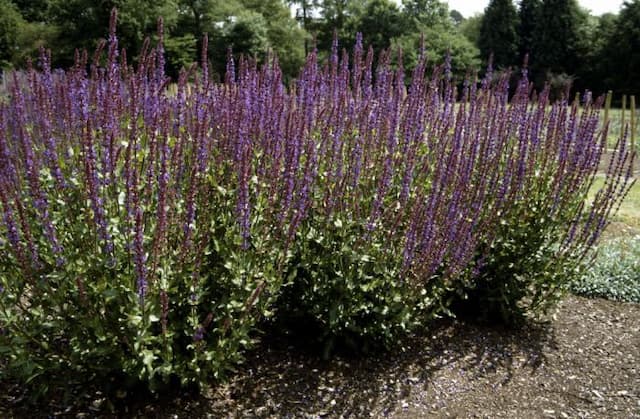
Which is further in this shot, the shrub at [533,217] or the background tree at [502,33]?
the background tree at [502,33]

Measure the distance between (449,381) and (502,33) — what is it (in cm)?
4882

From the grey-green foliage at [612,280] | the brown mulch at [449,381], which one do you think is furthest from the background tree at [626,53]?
the brown mulch at [449,381]

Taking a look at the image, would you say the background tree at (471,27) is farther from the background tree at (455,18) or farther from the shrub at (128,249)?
the shrub at (128,249)

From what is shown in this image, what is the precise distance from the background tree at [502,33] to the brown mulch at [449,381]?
45.6m

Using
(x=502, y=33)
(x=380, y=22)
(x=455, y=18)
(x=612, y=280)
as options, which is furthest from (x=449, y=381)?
(x=455, y=18)

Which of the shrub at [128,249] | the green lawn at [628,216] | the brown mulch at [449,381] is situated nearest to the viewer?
the shrub at [128,249]

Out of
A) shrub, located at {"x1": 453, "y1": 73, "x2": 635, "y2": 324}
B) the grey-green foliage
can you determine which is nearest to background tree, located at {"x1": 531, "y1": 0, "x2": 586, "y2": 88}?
the grey-green foliage

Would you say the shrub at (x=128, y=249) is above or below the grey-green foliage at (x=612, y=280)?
above

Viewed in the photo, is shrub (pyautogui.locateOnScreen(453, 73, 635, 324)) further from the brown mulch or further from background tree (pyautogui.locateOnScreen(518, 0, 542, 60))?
background tree (pyautogui.locateOnScreen(518, 0, 542, 60))

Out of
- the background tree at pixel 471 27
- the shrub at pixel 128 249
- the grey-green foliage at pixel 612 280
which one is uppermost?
the background tree at pixel 471 27

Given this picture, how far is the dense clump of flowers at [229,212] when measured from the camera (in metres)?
2.78

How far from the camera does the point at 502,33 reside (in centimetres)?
4681

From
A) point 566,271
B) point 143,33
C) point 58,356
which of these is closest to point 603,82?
point 143,33

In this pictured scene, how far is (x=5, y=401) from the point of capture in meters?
3.29
